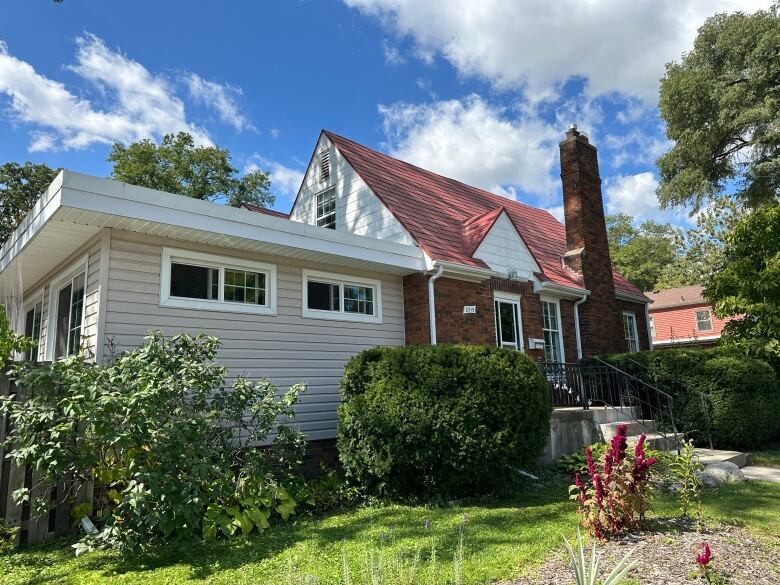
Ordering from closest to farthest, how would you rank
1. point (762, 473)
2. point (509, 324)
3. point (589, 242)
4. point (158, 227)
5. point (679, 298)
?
point (158, 227), point (762, 473), point (509, 324), point (589, 242), point (679, 298)

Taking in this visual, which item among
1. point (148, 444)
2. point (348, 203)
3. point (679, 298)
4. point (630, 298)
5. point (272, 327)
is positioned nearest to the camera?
point (148, 444)

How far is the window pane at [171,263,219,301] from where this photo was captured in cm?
721

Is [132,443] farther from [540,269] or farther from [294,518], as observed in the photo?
[540,269]

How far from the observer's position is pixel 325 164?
12945 mm

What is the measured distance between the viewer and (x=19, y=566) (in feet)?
14.9

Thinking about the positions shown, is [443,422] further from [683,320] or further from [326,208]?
[683,320]

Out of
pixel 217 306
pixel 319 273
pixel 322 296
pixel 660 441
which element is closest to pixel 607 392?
pixel 660 441

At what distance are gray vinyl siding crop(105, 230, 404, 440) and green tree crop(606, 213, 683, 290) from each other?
136ft

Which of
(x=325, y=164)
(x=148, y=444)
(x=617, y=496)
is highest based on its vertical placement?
(x=325, y=164)

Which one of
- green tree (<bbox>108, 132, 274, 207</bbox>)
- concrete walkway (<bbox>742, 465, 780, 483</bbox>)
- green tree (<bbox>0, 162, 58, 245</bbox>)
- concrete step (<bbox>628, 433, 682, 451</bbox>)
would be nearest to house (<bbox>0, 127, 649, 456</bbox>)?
concrete step (<bbox>628, 433, 682, 451</bbox>)

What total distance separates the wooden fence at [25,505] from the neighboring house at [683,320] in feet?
104

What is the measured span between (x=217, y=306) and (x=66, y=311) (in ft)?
10.5

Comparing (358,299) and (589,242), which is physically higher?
(589,242)

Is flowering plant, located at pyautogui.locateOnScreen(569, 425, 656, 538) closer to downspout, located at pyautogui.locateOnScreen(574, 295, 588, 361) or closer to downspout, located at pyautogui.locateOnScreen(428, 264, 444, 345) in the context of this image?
downspout, located at pyautogui.locateOnScreen(428, 264, 444, 345)
